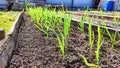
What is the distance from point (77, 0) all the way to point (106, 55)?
13761 millimetres

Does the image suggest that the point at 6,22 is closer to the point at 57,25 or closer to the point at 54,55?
the point at 57,25

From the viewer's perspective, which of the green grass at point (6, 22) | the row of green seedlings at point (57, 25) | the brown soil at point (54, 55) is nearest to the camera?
the brown soil at point (54, 55)

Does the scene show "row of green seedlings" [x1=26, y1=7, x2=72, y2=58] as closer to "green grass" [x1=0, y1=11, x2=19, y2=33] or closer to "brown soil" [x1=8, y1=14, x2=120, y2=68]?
"brown soil" [x1=8, y1=14, x2=120, y2=68]

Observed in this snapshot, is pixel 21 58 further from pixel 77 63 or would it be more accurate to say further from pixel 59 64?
pixel 77 63

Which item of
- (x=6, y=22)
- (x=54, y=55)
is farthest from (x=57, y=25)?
(x=6, y=22)

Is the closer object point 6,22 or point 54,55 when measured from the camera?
point 54,55

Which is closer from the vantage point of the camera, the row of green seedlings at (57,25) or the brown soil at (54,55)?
the brown soil at (54,55)

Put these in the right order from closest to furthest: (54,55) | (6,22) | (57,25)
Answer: (54,55), (57,25), (6,22)

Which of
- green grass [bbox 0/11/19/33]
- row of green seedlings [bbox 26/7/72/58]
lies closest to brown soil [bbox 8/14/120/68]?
row of green seedlings [bbox 26/7/72/58]

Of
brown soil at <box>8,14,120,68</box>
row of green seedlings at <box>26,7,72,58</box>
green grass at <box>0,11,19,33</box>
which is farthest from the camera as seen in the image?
green grass at <box>0,11,19,33</box>

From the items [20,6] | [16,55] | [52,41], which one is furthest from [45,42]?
[20,6]

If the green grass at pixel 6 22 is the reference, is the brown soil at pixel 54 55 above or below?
above

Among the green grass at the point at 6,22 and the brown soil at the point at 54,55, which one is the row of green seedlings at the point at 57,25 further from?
the green grass at the point at 6,22

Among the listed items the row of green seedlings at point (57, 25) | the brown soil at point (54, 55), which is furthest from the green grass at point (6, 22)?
the brown soil at point (54, 55)
